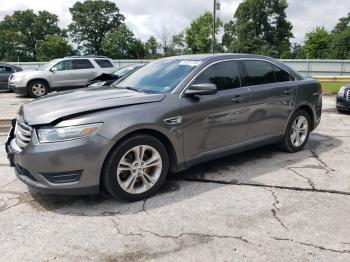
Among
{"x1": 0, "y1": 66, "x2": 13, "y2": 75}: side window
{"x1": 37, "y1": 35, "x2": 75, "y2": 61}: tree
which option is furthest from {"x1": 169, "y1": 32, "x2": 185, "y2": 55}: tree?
{"x1": 0, "y1": 66, "x2": 13, "y2": 75}: side window

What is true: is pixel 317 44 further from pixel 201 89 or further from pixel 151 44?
pixel 201 89

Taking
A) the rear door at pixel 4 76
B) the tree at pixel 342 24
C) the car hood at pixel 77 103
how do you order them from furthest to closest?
the tree at pixel 342 24 → the rear door at pixel 4 76 → the car hood at pixel 77 103

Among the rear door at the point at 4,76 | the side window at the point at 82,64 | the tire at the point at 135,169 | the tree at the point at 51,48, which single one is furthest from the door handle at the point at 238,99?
the tree at the point at 51,48

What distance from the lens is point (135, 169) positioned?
399cm

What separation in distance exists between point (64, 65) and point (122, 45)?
55.5 m

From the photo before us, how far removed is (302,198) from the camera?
4172 millimetres

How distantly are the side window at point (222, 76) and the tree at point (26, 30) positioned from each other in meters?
81.8

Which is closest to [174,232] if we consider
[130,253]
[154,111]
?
[130,253]

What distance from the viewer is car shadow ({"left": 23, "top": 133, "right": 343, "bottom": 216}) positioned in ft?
12.7

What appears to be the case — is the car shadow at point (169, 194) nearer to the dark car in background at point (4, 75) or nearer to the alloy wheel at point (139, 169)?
the alloy wheel at point (139, 169)

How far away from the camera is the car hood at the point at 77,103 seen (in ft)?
12.2

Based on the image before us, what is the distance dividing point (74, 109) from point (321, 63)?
103 ft

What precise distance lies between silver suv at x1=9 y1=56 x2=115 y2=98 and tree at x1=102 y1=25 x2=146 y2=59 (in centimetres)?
5481

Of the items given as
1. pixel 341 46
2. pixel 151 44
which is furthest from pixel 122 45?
pixel 341 46
